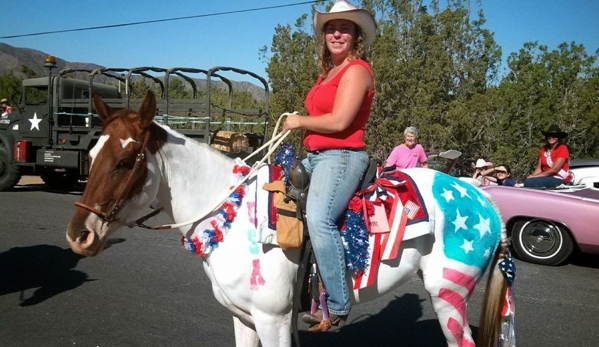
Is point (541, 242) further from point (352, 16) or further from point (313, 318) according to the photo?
point (352, 16)

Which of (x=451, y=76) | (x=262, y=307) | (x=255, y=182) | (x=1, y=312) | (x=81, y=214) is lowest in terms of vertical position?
(x=1, y=312)

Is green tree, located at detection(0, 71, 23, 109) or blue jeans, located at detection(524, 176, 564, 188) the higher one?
green tree, located at detection(0, 71, 23, 109)

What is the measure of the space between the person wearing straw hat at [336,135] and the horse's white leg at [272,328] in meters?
0.22

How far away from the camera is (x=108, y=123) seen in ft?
7.41

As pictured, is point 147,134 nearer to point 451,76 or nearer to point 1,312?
point 1,312

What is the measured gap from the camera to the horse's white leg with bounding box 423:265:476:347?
2.64 m

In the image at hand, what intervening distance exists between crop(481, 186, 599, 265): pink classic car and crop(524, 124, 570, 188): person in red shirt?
30 cm

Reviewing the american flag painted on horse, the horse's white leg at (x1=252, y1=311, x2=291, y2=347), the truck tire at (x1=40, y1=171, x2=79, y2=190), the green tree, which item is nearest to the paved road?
the american flag painted on horse

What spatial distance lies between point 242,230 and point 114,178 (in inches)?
27.3

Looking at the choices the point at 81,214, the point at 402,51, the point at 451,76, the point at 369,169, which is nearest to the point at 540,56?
the point at 451,76

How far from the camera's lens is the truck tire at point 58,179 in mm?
12641

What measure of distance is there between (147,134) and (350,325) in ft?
8.99

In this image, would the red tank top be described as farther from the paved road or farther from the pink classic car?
→ the pink classic car

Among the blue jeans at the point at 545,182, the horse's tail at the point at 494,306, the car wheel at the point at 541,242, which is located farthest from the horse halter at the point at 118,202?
the blue jeans at the point at 545,182
